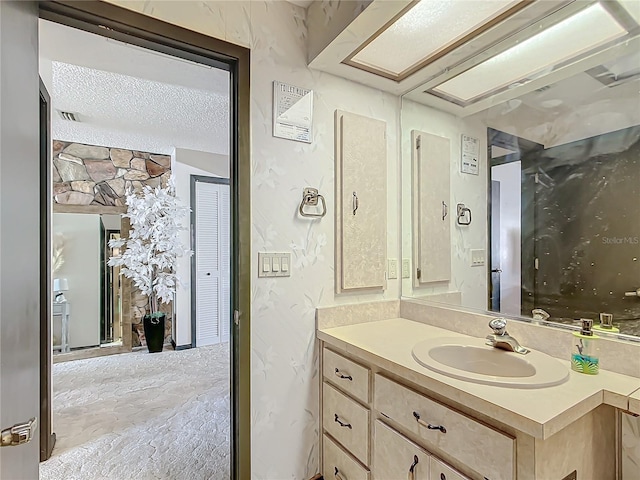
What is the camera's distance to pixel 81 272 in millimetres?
3982

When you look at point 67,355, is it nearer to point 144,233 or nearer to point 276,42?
point 144,233

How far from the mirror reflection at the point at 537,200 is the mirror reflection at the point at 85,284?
3.78 metres

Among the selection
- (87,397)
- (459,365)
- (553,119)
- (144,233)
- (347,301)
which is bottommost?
(87,397)

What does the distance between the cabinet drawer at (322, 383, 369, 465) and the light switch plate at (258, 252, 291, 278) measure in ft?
1.98

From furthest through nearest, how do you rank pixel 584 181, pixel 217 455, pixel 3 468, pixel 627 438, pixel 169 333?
pixel 169 333 → pixel 217 455 → pixel 584 181 → pixel 627 438 → pixel 3 468

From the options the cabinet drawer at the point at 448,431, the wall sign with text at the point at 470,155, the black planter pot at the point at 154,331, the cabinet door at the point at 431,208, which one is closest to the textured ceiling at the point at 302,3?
the cabinet door at the point at 431,208

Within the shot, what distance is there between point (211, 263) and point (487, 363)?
145 inches

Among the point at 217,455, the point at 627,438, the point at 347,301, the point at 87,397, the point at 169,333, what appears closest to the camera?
the point at 627,438

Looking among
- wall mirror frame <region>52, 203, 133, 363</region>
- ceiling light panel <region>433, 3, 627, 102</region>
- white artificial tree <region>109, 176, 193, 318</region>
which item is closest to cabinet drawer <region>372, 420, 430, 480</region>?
ceiling light panel <region>433, 3, 627, 102</region>

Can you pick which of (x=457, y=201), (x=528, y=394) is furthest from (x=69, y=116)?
(x=528, y=394)

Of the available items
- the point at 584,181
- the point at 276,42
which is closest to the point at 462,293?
the point at 584,181

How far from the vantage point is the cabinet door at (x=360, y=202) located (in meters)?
1.75

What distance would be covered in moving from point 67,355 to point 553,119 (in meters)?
4.83

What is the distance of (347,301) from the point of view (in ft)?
5.88
